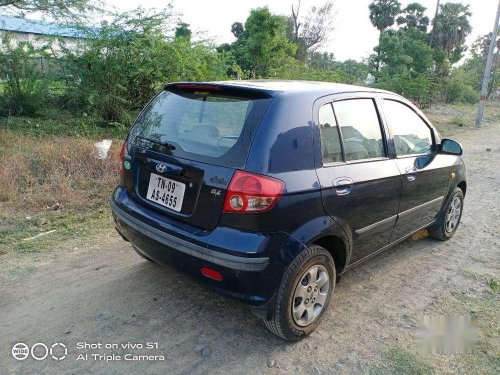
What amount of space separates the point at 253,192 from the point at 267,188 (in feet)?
0.28

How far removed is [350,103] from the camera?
2994 millimetres

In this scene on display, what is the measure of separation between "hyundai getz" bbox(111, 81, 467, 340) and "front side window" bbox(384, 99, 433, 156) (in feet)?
0.20

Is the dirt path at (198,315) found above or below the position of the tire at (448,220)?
Answer: below

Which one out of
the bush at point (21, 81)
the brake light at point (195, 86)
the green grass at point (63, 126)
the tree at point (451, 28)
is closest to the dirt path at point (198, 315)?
the brake light at point (195, 86)

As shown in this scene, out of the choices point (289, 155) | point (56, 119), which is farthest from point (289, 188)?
point (56, 119)

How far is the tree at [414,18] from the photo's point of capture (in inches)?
1288

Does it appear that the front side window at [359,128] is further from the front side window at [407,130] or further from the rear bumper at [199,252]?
the rear bumper at [199,252]

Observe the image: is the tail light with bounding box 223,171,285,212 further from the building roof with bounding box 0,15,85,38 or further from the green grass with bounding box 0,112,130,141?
the building roof with bounding box 0,15,85,38

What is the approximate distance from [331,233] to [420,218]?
1557 millimetres

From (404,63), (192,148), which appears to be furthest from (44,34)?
(404,63)

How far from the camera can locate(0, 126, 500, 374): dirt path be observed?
8.04 ft

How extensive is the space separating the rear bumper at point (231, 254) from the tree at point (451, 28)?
34.4 meters

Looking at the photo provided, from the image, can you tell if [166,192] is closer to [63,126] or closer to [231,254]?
[231,254]

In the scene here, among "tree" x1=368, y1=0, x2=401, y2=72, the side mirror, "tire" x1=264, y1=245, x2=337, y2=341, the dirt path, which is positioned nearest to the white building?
the dirt path
